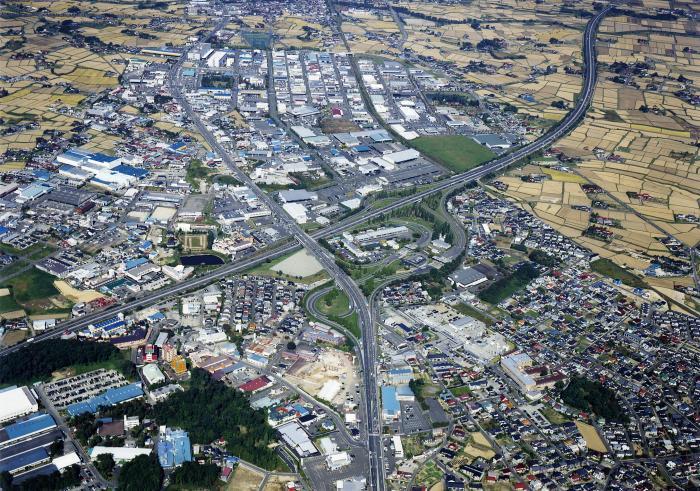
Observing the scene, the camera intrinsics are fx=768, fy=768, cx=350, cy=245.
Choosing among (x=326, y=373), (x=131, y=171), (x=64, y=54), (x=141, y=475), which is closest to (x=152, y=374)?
(x=141, y=475)

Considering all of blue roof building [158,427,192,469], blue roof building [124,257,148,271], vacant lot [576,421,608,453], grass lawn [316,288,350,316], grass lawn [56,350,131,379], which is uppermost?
blue roof building [124,257,148,271]

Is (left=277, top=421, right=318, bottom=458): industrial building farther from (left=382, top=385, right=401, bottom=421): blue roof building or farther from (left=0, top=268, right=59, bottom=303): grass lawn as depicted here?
(left=0, top=268, right=59, bottom=303): grass lawn

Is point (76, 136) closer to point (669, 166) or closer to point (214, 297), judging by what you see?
point (214, 297)

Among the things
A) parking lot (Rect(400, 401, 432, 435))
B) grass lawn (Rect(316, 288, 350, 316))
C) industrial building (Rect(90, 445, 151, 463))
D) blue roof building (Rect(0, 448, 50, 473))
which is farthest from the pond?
blue roof building (Rect(0, 448, 50, 473))

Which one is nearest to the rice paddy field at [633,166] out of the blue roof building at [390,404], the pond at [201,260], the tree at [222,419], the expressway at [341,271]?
the expressway at [341,271]

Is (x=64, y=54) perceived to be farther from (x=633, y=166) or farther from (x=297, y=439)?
(x=297, y=439)

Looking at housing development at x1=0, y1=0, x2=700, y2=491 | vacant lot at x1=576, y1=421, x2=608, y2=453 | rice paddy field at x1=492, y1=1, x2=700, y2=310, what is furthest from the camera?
rice paddy field at x1=492, y1=1, x2=700, y2=310

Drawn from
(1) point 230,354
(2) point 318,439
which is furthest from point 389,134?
(2) point 318,439
